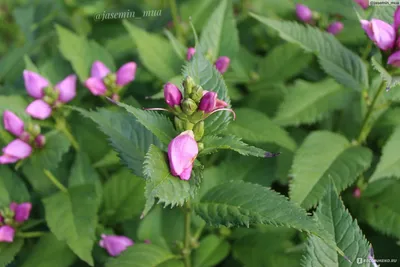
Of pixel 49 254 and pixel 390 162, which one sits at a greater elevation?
pixel 390 162

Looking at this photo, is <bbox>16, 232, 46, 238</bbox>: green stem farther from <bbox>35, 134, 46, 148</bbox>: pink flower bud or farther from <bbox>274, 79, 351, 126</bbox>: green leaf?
<bbox>274, 79, 351, 126</bbox>: green leaf

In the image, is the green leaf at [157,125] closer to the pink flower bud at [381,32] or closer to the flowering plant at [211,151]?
the flowering plant at [211,151]

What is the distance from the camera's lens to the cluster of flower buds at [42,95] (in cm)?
146

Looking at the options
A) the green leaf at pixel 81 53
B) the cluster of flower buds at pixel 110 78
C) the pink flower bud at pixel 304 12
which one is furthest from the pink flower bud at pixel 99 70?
the pink flower bud at pixel 304 12

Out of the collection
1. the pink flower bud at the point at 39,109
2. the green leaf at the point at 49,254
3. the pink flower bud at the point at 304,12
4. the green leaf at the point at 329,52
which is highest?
the green leaf at the point at 329,52

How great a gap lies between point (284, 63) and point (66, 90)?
847mm

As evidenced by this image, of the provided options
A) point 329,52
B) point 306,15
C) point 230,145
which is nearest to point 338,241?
point 230,145

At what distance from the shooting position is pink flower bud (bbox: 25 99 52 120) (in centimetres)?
144

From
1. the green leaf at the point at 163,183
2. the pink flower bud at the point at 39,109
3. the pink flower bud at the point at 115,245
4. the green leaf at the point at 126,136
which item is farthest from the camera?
the pink flower bud at the point at 39,109

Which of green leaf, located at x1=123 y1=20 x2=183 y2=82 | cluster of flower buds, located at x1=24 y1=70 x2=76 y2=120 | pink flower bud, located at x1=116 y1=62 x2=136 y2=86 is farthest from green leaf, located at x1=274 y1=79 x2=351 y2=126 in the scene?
cluster of flower buds, located at x1=24 y1=70 x2=76 y2=120

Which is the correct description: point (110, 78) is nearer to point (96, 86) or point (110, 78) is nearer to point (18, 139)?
point (96, 86)

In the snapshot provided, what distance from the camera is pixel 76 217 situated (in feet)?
4.37

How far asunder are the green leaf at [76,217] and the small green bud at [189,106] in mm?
552

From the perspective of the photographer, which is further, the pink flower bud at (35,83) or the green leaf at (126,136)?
the pink flower bud at (35,83)
